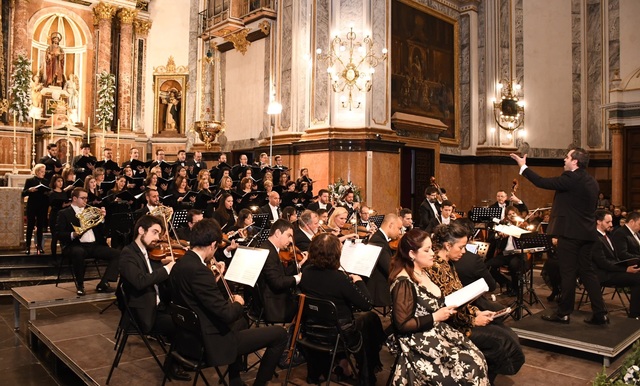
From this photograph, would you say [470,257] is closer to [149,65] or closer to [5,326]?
[5,326]

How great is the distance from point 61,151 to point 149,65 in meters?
5.08

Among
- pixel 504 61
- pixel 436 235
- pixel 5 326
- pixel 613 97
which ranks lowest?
pixel 5 326

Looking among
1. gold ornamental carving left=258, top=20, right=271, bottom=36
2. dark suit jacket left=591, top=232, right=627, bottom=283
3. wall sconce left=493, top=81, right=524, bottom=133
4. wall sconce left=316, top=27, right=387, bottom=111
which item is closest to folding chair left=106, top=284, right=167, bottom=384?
dark suit jacket left=591, top=232, right=627, bottom=283

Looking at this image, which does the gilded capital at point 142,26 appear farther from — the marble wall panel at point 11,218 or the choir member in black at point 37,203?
the marble wall panel at point 11,218

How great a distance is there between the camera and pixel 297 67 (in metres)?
14.0

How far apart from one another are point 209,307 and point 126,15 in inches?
674

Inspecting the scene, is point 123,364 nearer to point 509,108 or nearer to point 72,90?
point 72,90

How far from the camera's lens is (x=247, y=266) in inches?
182

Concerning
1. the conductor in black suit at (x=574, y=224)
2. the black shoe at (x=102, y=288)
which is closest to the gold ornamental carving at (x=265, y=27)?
the black shoe at (x=102, y=288)

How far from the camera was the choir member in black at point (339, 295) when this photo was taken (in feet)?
14.0

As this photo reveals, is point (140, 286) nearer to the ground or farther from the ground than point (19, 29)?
nearer to the ground

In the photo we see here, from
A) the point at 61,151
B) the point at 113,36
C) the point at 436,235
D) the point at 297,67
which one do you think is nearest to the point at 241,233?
the point at 436,235

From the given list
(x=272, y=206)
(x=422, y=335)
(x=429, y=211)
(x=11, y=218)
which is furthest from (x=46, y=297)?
(x=429, y=211)

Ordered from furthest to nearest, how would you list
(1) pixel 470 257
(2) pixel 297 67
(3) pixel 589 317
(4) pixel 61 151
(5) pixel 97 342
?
(4) pixel 61 151 → (2) pixel 297 67 → (3) pixel 589 317 → (5) pixel 97 342 → (1) pixel 470 257
